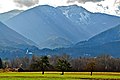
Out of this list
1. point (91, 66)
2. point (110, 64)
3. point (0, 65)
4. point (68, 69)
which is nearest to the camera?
point (91, 66)

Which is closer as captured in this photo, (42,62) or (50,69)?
(42,62)

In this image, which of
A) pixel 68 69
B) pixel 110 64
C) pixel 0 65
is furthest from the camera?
pixel 110 64

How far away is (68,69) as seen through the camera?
5536 inches

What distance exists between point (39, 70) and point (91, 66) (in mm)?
24572

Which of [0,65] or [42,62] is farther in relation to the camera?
[0,65]

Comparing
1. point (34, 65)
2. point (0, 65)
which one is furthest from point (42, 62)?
point (0, 65)

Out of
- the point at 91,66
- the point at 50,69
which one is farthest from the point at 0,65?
the point at 91,66

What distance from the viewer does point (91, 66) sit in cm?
13100

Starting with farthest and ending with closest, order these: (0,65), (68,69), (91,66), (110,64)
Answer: (110,64) → (0,65) → (68,69) → (91,66)

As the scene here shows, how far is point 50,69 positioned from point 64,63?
1692cm

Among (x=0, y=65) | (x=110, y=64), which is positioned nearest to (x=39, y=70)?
(x=0, y=65)

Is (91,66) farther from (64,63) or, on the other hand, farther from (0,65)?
(0,65)

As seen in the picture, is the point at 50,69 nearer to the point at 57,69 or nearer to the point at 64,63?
the point at 57,69

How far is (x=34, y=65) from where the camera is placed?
456ft
